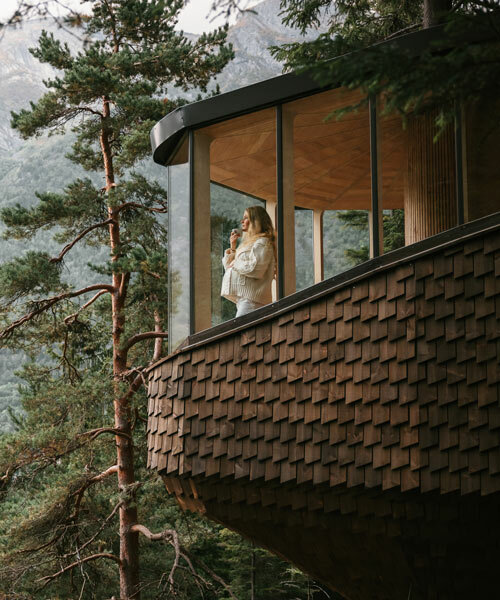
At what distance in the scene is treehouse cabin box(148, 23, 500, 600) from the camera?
247 inches

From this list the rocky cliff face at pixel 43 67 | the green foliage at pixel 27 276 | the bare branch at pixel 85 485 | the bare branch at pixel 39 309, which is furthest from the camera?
the rocky cliff face at pixel 43 67

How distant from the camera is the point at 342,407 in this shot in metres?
6.70

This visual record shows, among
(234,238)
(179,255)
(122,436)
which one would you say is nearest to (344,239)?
(234,238)

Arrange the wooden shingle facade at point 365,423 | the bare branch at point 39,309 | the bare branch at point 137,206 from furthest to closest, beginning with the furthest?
1. the bare branch at point 137,206
2. the bare branch at point 39,309
3. the wooden shingle facade at point 365,423

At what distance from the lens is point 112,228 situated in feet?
51.4

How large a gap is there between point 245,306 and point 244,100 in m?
1.77

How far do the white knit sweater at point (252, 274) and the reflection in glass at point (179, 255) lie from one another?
1.52ft

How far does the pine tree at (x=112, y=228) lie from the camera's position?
1464cm

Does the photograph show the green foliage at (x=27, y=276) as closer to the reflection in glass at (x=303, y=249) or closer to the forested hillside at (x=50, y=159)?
the forested hillside at (x=50, y=159)

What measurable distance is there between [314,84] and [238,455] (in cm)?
306

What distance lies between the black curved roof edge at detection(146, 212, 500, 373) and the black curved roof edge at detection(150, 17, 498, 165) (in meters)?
1.46

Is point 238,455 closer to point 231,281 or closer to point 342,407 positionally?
point 342,407

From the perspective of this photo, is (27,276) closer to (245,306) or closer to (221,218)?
(221,218)

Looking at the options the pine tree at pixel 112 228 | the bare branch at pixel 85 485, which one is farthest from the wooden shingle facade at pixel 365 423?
the bare branch at pixel 85 485
